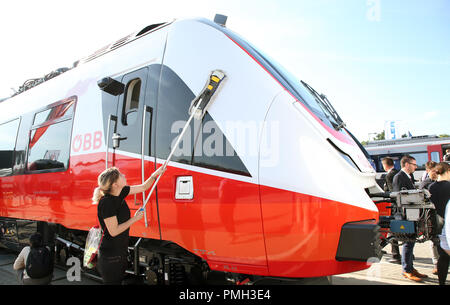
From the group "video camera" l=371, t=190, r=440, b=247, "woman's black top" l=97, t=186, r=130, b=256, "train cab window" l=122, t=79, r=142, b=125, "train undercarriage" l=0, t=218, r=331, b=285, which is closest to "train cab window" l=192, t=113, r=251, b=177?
"woman's black top" l=97, t=186, r=130, b=256

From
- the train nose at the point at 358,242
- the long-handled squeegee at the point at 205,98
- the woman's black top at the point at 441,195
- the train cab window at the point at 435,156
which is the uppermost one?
the train cab window at the point at 435,156

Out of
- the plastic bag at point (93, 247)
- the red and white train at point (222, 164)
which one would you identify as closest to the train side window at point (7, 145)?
the red and white train at point (222, 164)

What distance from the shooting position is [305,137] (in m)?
2.35

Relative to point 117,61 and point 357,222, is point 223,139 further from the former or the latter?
point 117,61

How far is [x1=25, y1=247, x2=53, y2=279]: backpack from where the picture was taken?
352cm

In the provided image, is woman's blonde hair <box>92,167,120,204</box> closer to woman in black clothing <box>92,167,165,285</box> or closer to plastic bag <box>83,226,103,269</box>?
woman in black clothing <box>92,167,165,285</box>

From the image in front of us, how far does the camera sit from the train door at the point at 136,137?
9.92 ft

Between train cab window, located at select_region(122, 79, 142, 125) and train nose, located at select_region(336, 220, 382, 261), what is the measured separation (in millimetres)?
2361

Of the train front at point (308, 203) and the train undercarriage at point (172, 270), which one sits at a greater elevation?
the train front at point (308, 203)

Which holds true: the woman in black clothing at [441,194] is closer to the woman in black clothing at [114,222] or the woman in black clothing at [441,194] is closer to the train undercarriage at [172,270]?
the train undercarriage at [172,270]

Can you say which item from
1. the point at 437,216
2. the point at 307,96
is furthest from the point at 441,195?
the point at 307,96

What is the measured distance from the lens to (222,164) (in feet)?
8.33

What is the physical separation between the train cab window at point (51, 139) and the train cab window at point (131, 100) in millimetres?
1246
